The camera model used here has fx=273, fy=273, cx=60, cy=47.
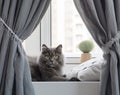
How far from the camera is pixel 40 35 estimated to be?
247 centimetres

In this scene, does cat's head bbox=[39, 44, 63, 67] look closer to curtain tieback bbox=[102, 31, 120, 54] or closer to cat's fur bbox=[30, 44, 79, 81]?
cat's fur bbox=[30, 44, 79, 81]

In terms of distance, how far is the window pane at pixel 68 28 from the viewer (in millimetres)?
2521

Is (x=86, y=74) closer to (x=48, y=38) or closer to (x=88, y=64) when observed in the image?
(x=88, y=64)

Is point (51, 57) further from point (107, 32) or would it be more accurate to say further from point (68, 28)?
point (68, 28)

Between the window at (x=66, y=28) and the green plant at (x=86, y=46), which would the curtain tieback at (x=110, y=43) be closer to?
the green plant at (x=86, y=46)

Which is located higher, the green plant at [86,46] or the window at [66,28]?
the window at [66,28]

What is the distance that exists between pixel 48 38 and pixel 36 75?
0.62 metres

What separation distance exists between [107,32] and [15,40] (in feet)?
1.95

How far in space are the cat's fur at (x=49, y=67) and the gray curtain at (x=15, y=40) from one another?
21cm

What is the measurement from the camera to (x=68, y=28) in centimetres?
253

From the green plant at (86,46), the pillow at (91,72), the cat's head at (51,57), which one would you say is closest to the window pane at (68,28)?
the green plant at (86,46)

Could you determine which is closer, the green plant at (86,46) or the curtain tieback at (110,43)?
the curtain tieback at (110,43)

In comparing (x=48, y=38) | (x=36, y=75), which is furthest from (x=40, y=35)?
(x=36, y=75)

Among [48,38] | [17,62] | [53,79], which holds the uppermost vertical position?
[48,38]
